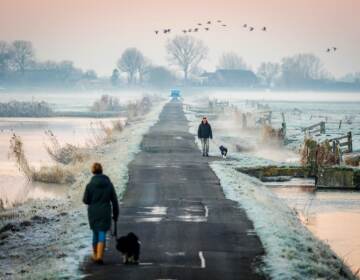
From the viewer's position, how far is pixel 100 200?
15797 mm

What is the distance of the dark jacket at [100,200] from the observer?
51.8 ft

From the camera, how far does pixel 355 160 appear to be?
40.3m

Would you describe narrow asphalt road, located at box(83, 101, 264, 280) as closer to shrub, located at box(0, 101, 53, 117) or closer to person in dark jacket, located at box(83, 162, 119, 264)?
person in dark jacket, located at box(83, 162, 119, 264)

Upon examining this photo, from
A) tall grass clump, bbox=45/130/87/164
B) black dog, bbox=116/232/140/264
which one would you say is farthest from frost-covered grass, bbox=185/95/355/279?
tall grass clump, bbox=45/130/87/164

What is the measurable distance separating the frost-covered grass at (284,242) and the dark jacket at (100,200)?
323 cm

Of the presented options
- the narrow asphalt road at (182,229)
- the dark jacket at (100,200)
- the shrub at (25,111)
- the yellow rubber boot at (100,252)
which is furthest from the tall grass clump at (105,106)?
the dark jacket at (100,200)

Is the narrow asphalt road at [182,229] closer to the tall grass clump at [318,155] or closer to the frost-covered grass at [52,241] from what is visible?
the frost-covered grass at [52,241]

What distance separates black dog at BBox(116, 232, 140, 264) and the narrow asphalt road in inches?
7.6

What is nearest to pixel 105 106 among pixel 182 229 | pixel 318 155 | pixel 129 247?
pixel 318 155

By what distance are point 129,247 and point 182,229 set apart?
14.9 ft

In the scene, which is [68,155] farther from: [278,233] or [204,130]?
[278,233]

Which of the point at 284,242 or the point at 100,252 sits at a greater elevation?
the point at 100,252

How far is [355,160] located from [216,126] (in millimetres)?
32370

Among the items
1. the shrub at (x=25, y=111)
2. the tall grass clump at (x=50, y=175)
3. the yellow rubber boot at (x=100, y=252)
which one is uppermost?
the yellow rubber boot at (x=100, y=252)
